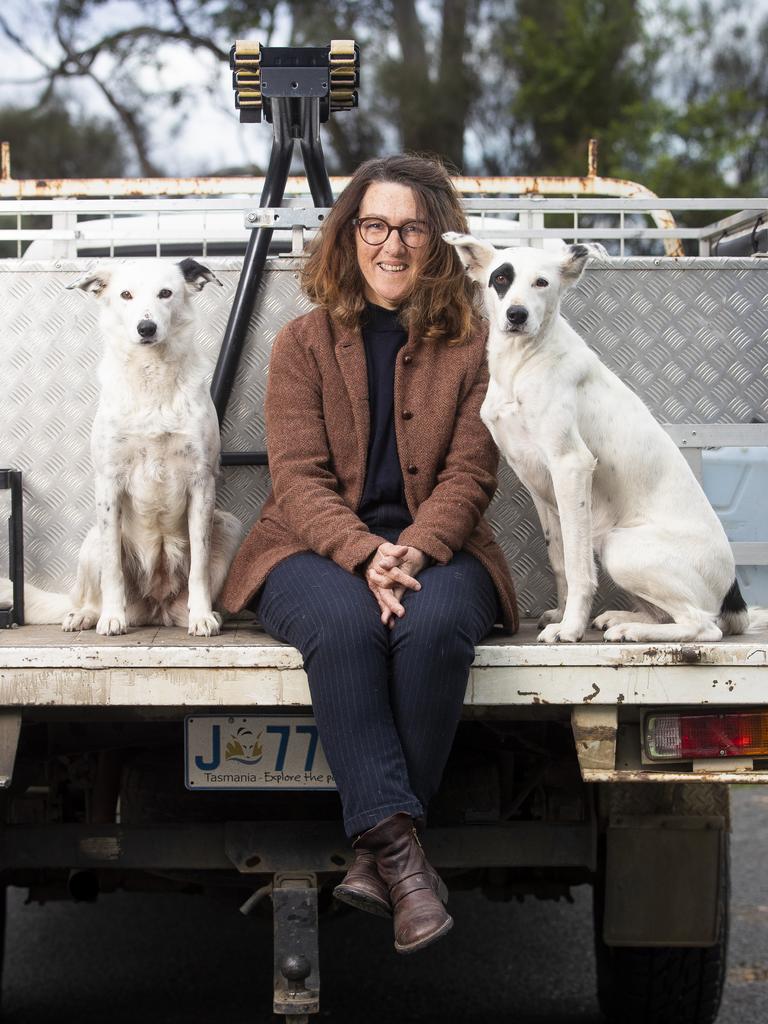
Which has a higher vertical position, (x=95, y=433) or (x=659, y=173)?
(x=659, y=173)

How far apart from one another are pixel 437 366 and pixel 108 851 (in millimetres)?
1427

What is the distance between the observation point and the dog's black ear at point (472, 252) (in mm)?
3254

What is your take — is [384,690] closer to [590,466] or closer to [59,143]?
[590,466]

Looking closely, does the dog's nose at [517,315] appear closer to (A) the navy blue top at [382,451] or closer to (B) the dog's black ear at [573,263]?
(B) the dog's black ear at [573,263]

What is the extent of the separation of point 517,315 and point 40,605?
1.44 metres

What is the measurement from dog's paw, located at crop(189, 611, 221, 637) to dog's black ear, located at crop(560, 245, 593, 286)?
A: 119cm

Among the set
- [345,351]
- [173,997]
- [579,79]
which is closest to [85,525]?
[345,351]

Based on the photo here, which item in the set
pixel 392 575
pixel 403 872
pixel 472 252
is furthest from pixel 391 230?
pixel 403 872

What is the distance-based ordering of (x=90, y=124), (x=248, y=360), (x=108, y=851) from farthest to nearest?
1. (x=90, y=124)
2. (x=248, y=360)
3. (x=108, y=851)

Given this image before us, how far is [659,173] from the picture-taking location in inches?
626

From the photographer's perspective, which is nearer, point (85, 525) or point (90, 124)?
point (85, 525)

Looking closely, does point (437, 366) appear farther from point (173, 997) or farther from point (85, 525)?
point (173, 997)

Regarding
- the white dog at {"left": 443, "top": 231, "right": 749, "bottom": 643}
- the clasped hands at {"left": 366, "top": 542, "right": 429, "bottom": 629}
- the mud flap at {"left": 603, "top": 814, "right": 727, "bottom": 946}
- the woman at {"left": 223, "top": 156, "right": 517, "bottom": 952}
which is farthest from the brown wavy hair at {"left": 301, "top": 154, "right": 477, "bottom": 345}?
the mud flap at {"left": 603, "top": 814, "right": 727, "bottom": 946}

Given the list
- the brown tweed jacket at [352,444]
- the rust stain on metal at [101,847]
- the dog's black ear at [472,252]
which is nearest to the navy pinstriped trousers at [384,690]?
the brown tweed jacket at [352,444]
